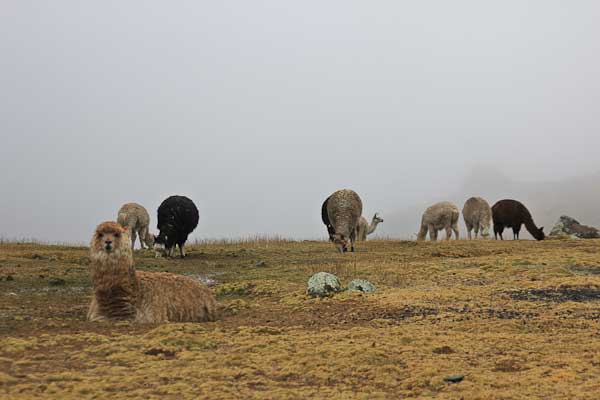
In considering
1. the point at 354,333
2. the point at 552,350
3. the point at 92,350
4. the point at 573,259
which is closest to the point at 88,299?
the point at 92,350

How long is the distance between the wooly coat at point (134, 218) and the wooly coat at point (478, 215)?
16.1 m

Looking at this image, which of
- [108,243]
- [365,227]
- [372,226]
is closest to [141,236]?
[365,227]

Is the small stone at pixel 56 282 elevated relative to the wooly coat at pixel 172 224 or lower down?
lower down

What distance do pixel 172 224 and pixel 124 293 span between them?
10596mm

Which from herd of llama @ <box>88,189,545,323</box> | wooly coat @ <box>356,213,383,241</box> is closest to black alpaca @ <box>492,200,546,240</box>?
herd of llama @ <box>88,189,545,323</box>

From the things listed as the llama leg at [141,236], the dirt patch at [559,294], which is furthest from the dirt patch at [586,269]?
the llama leg at [141,236]

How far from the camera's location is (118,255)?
27.0ft

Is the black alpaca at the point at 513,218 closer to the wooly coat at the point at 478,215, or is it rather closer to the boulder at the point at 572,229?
the wooly coat at the point at 478,215

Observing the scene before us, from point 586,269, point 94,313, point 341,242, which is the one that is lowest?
point 94,313

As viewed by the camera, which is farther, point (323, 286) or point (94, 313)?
point (323, 286)

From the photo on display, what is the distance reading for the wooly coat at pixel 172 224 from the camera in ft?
61.3

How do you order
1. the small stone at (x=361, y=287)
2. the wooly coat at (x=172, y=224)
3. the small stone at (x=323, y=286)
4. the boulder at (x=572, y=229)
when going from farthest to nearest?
the boulder at (x=572, y=229)
the wooly coat at (x=172, y=224)
the small stone at (x=361, y=287)
the small stone at (x=323, y=286)

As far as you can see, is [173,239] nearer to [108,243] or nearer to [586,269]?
[108,243]

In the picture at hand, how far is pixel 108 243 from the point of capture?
8.20m
